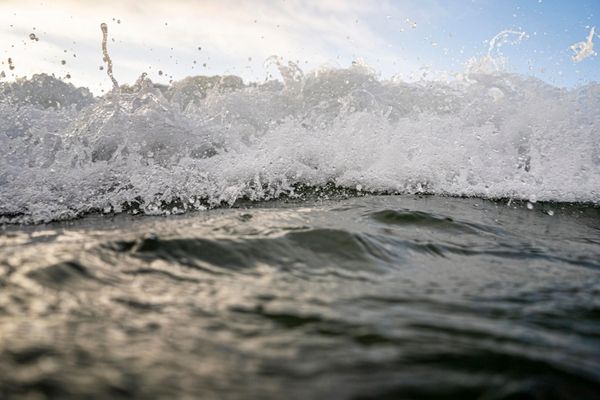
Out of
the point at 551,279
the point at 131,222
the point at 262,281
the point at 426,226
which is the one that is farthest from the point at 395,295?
the point at 131,222

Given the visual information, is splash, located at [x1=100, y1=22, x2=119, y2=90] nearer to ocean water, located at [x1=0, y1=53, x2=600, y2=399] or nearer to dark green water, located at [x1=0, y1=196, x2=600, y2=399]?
ocean water, located at [x1=0, y1=53, x2=600, y2=399]

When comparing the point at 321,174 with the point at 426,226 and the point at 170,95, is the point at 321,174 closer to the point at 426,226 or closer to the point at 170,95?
the point at 426,226

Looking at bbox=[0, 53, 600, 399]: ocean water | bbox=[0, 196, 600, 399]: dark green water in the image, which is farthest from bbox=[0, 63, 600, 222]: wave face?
bbox=[0, 196, 600, 399]: dark green water

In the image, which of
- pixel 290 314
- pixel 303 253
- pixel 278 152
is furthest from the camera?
pixel 278 152

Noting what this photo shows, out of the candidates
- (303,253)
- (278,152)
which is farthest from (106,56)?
(303,253)

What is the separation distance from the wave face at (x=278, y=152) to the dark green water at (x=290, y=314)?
1.23m

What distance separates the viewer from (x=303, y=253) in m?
2.21

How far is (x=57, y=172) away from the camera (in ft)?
13.7

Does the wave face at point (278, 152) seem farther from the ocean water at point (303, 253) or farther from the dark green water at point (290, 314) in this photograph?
the dark green water at point (290, 314)

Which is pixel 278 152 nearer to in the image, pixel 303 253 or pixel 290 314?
pixel 303 253

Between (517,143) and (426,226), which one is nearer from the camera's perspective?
(426,226)

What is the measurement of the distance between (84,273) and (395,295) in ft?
3.92

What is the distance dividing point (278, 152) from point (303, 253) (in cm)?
303

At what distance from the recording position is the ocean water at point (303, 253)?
3.66ft
